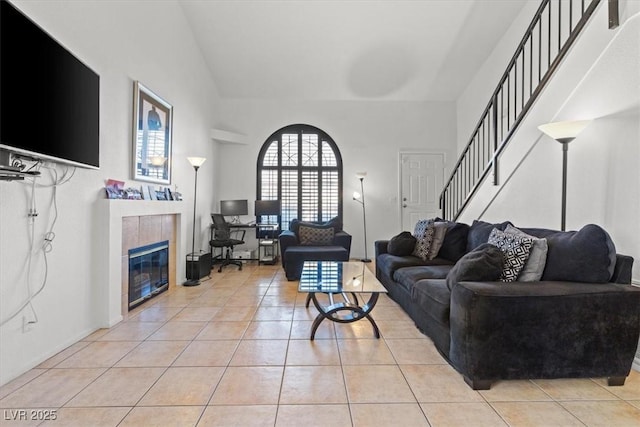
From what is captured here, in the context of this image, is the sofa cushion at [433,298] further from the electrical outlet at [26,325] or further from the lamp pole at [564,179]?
the electrical outlet at [26,325]

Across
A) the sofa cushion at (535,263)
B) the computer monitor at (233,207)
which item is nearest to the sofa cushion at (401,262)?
the sofa cushion at (535,263)

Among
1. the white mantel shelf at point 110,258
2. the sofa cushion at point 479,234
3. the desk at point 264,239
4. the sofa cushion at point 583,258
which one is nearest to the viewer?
the sofa cushion at point 583,258

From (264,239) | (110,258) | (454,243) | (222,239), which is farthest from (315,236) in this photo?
(110,258)

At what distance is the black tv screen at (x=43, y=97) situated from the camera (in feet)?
6.38

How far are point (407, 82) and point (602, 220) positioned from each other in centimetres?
488

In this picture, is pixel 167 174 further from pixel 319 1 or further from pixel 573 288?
pixel 573 288

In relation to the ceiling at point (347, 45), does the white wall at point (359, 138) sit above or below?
below

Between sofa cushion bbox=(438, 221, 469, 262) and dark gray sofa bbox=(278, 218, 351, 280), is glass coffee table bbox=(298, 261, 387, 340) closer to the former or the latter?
sofa cushion bbox=(438, 221, 469, 262)

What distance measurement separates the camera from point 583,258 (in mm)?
2086

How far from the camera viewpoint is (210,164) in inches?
253

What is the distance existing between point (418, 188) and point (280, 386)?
19.3 feet

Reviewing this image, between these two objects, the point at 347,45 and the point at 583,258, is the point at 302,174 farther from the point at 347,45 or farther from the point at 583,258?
the point at 583,258

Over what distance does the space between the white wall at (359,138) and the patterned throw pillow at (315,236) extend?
5.30ft

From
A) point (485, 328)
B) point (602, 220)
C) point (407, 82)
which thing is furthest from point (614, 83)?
point (407, 82)
